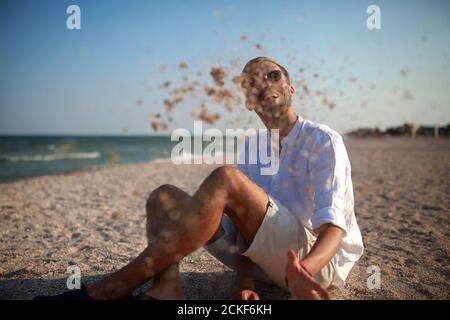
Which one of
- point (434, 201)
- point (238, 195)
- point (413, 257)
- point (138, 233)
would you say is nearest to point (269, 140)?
point (238, 195)

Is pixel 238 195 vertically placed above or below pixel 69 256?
above

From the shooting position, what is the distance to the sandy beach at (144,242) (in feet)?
9.45

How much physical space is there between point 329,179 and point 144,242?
282 centimetres

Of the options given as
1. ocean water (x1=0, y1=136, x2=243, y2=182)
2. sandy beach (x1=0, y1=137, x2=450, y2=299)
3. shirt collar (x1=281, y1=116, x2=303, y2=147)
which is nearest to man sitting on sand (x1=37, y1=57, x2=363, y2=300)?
shirt collar (x1=281, y1=116, x2=303, y2=147)

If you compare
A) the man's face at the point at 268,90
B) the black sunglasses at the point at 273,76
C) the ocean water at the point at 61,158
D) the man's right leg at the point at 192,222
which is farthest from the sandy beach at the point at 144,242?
Result: the ocean water at the point at 61,158

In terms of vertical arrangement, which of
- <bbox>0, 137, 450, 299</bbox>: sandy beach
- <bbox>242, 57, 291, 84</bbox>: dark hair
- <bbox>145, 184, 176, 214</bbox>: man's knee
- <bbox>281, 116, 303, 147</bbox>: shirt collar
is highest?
<bbox>242, 57, 291, 84</bbox>: dark hair

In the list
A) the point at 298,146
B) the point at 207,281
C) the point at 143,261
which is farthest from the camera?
the point at 207,281

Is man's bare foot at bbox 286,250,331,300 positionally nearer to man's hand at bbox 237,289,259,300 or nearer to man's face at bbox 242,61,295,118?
man's hand at bbox 237,289,259,300

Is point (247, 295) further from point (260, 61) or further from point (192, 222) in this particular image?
point (260, 61)

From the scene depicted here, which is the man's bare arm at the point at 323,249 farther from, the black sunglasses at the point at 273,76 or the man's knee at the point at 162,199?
the black sunglasses at the point at 273,76

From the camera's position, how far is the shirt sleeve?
6.73ft
